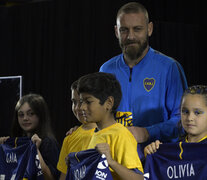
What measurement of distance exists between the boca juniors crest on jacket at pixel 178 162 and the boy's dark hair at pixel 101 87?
39cm

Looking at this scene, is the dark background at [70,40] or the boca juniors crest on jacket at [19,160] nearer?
the boca juniors crest on jacket at [19,160]

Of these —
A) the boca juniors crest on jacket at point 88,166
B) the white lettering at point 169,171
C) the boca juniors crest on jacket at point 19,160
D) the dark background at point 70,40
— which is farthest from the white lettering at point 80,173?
the dark background at point 70,40

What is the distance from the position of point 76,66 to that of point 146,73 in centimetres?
254

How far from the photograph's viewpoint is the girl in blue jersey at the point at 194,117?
2.34 meters

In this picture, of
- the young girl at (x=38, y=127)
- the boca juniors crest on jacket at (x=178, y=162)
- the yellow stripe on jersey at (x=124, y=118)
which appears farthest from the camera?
the young girl at (x=38, y=127)

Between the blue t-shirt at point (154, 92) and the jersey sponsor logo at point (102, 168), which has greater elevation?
the blue t-shirt at point (154, 92)

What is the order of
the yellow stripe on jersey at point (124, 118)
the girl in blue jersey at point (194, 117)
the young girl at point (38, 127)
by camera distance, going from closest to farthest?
the girl in blue jersey at point (194, 117) → the yellow stripe on jersey at point (124, 118) → the young girl at point (38, 127)

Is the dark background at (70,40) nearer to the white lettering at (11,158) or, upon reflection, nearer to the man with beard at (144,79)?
the man with beard at (144,79)

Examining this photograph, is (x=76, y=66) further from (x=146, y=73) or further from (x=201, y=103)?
(x=201, y=103)

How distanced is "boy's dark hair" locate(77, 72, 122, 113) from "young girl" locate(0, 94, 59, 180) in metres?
0.95

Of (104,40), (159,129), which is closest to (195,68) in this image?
(104,40)

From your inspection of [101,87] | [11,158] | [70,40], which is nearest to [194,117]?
[101,87]

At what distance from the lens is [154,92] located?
2730 mm

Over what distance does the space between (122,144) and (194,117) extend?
1.44ft
